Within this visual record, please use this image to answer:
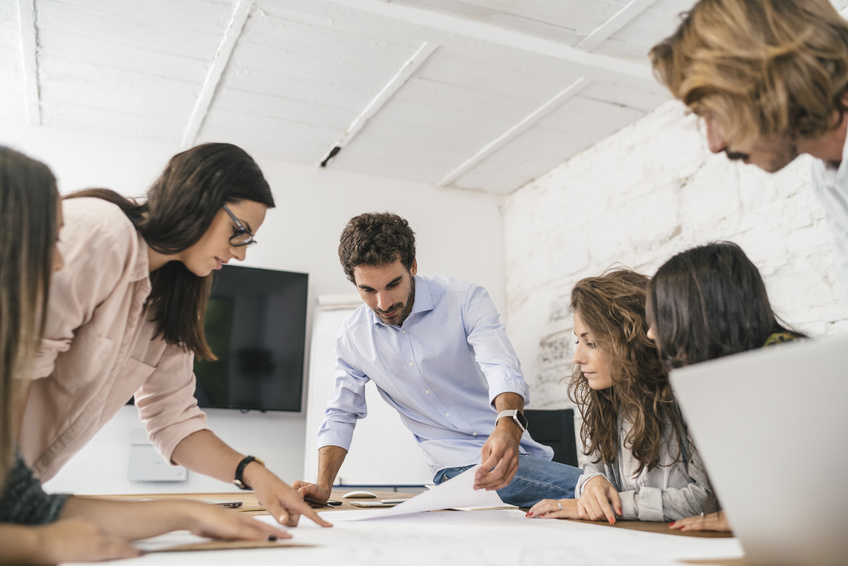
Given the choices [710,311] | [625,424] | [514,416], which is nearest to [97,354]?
[514,416]

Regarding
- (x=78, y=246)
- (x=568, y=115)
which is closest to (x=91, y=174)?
(x=568, y=115)

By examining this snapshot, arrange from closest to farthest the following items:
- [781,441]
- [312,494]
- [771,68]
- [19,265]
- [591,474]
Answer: [781,441]
[19,265]
[771,68]
[591,474]
[312,494]

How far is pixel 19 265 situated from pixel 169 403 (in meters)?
0.64

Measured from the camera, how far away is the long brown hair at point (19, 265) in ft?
2.34

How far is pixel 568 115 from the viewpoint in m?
3.26

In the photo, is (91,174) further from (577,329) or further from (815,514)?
(815,514)

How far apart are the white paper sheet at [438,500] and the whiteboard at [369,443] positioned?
182 centimetres

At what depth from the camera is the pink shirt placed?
962 millimetres

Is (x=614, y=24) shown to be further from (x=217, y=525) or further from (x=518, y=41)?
(x=217, y=525)

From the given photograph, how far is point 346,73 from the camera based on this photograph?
2.90m

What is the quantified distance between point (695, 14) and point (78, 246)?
0.93 m

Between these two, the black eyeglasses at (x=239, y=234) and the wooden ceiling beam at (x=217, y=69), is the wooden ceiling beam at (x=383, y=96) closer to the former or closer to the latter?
the wooden ceiling beam at (x=217, y=69)

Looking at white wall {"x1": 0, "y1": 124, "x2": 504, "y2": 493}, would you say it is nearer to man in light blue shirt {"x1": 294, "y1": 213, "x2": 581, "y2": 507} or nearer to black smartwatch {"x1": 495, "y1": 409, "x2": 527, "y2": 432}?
man in light blue shirt {"x1": 294, "y1": 213, "x2": 581, "y2": 507}

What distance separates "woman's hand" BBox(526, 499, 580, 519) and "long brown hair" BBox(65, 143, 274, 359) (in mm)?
756
